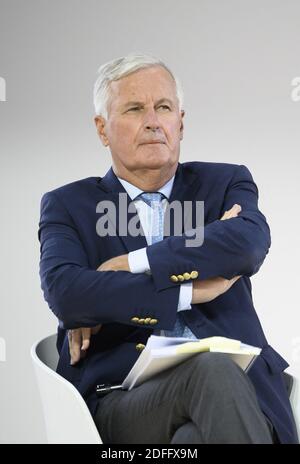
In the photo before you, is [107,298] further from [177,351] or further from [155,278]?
[177,351]

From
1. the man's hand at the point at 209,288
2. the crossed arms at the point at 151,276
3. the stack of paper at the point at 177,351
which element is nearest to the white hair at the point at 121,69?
the crossed arms at the point at 151,276

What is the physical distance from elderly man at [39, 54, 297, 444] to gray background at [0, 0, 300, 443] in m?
1.41

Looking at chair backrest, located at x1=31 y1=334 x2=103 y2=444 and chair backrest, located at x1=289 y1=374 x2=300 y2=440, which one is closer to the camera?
A: chair backrest, located at x1=31 y1=334 x2=103 y2=444

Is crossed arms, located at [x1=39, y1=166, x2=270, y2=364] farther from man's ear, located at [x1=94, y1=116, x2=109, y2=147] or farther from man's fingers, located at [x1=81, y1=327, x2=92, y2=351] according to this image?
man's ear, located at [x1=94, y1=116, x2=109, y2=147]

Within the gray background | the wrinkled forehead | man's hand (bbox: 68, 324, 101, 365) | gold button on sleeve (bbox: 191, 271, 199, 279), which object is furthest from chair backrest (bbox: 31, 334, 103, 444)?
the gray background

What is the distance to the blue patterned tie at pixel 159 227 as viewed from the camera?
2.08 m

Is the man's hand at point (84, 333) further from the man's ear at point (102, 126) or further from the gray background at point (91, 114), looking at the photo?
the gray background at point (91, 114)

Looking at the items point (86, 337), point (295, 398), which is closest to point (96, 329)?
point (86, 337)

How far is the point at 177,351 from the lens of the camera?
170 centimetres

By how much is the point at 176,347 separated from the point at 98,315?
10.9 inches

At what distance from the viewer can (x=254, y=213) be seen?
6.97 ft

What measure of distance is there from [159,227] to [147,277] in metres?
0.32

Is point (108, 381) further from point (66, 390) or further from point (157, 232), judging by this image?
point (157, 232)

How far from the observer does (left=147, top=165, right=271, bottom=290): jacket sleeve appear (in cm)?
194
